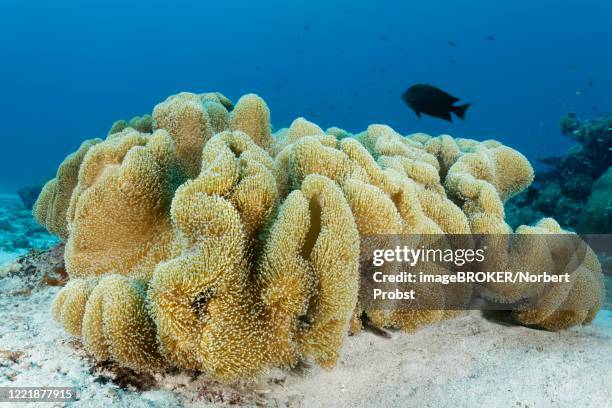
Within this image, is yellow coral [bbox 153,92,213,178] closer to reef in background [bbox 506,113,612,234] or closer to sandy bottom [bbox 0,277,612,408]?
sandy bottom [bbox 0,277,612,408]

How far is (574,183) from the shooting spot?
982 centimetres

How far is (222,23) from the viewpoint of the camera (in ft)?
438

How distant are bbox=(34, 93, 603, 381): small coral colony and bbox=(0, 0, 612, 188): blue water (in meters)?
82.0

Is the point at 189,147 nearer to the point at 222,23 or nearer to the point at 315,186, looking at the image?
the point at 315,186

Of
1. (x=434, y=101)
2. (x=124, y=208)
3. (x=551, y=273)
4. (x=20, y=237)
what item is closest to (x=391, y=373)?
(x=551, y=273)

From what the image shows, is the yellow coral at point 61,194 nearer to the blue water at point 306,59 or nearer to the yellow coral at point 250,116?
the yellow coral at point 250,116

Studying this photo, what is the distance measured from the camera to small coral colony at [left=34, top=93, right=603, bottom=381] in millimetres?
1886

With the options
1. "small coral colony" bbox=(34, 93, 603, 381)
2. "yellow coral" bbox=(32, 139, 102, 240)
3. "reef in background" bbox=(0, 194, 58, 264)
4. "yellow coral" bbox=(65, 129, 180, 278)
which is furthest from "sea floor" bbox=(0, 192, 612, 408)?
"reef in background" bbox=(0, 194, 58, 264)

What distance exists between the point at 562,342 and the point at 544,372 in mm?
488

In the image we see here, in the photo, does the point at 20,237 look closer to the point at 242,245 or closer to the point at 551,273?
the point at 242,245

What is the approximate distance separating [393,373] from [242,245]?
4.27 ft

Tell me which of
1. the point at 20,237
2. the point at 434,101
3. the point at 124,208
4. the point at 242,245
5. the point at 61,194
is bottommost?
the point at 242,245

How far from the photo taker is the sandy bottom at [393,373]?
2104mm

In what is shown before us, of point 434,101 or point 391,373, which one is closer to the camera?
point 391,373
